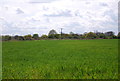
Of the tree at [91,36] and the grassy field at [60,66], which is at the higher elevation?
the tree at [91,36]

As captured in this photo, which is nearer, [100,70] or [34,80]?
[34,80]

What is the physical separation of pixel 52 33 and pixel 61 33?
22.0 feet

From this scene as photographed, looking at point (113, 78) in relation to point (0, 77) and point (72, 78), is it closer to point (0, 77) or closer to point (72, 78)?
point (72, 78)

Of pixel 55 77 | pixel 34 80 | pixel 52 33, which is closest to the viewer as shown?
pixel 34 80

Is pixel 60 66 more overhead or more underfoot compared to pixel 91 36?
more underfoot

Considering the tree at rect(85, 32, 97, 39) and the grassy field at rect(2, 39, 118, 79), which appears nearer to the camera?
the grassy field at rect(2, 39, 118, 79)

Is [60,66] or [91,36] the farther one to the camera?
[91,36]

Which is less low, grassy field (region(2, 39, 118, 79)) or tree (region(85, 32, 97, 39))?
tree (region(85, 32, 97, 39))

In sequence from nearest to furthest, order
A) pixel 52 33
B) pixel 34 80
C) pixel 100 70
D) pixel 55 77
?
pixel 34 80 → pixel 55 77 → pixel 100 70 → pixel 52 33

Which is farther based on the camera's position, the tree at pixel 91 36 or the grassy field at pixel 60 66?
the tree at pixel 91 36

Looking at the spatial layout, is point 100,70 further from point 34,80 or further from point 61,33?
point 61,33

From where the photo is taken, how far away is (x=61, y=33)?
12988 cm

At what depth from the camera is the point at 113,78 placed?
6.61 meters

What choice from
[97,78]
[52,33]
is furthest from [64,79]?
[52,33]
